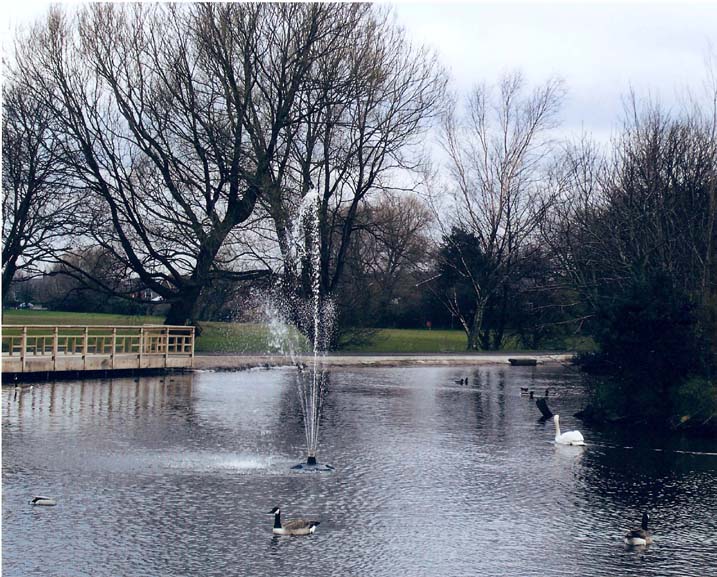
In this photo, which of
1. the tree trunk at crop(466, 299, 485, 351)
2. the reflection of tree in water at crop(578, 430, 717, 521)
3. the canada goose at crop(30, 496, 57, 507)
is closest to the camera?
the canada goose at crop(30, 496, 57, 507)

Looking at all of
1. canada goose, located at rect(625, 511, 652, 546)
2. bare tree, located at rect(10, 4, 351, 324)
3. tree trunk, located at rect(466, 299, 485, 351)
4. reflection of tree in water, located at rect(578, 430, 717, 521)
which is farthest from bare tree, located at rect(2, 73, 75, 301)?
canada goose, located at rect(625, 511, 652, 546)

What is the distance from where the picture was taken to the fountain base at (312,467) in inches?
781

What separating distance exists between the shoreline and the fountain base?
20878 millimetres

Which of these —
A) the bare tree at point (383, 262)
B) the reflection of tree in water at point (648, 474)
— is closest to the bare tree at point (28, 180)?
the bare tree at point (383, 262)

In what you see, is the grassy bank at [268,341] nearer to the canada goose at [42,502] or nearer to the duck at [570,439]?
the duck at [570,439]

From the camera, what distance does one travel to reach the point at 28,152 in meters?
47.8

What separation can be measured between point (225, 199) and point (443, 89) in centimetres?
1348

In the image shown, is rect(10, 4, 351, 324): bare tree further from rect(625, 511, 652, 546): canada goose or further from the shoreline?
rect(625, 511, 652, 546): canada goose

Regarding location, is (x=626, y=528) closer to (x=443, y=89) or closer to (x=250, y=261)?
(x=250, y=261)

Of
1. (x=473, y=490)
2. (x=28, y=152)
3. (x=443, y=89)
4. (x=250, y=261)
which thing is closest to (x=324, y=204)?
(x=250, y=261)

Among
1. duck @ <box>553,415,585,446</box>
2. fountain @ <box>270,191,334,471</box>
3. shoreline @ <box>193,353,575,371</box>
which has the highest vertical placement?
fountain @ <box>270,191,334,471</box>

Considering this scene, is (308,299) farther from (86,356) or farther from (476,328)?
(86,356)

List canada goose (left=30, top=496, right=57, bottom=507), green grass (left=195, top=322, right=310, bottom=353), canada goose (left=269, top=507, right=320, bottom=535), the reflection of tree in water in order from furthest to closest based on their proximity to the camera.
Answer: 1. green grass (left=195, top=322, right=310, bottom=353)
2. the reflection of tree in water
3. canada goose (left=30, top=496, right=57, bottom=507)
4. canada goose (left=269, top=507, right=320, bottom=535)

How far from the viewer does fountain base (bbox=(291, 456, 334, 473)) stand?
1984 cm
